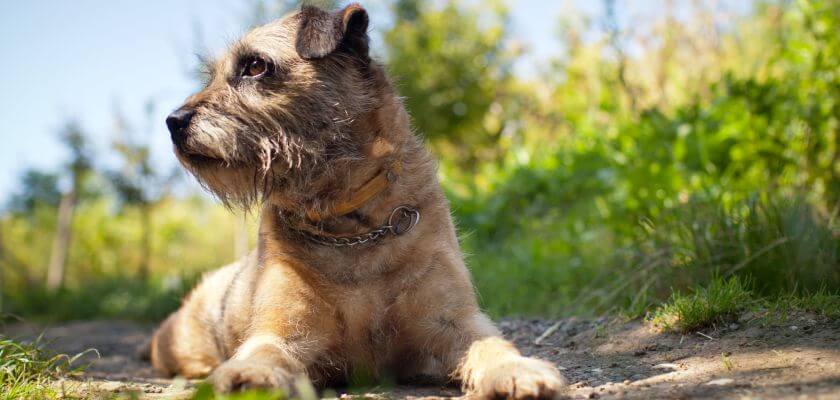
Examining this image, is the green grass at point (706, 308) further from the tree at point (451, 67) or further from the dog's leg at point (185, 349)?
the tree at point (451, 67)

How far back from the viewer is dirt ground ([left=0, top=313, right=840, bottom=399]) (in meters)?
2.45

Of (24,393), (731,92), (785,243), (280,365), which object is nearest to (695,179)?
(731,92)

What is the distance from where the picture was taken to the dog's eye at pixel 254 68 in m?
3.47

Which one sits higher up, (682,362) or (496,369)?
(496,369)

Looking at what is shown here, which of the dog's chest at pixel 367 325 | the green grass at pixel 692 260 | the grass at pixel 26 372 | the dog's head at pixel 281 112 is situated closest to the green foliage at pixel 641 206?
the green grass at pixel 692 260

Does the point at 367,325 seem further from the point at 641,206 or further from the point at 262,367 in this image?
the point at 641,206

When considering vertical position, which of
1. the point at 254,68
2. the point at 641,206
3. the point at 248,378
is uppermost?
the point at 254,68

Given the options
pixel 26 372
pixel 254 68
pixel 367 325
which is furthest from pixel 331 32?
pixel 26 372

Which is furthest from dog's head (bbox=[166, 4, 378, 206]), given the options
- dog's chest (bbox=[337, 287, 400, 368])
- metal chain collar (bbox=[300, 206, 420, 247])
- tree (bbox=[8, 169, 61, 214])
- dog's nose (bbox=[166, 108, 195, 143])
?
tree (bbox=[8, 169, 61, 214])

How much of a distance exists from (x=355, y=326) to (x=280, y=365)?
462 millimetres

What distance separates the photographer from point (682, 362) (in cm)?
305

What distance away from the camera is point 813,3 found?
616 centimetres

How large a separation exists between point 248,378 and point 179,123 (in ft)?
4.46

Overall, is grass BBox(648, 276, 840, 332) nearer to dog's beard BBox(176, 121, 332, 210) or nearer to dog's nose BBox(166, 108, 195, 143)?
dog's beard BBox(176, 121, 332, 210)
